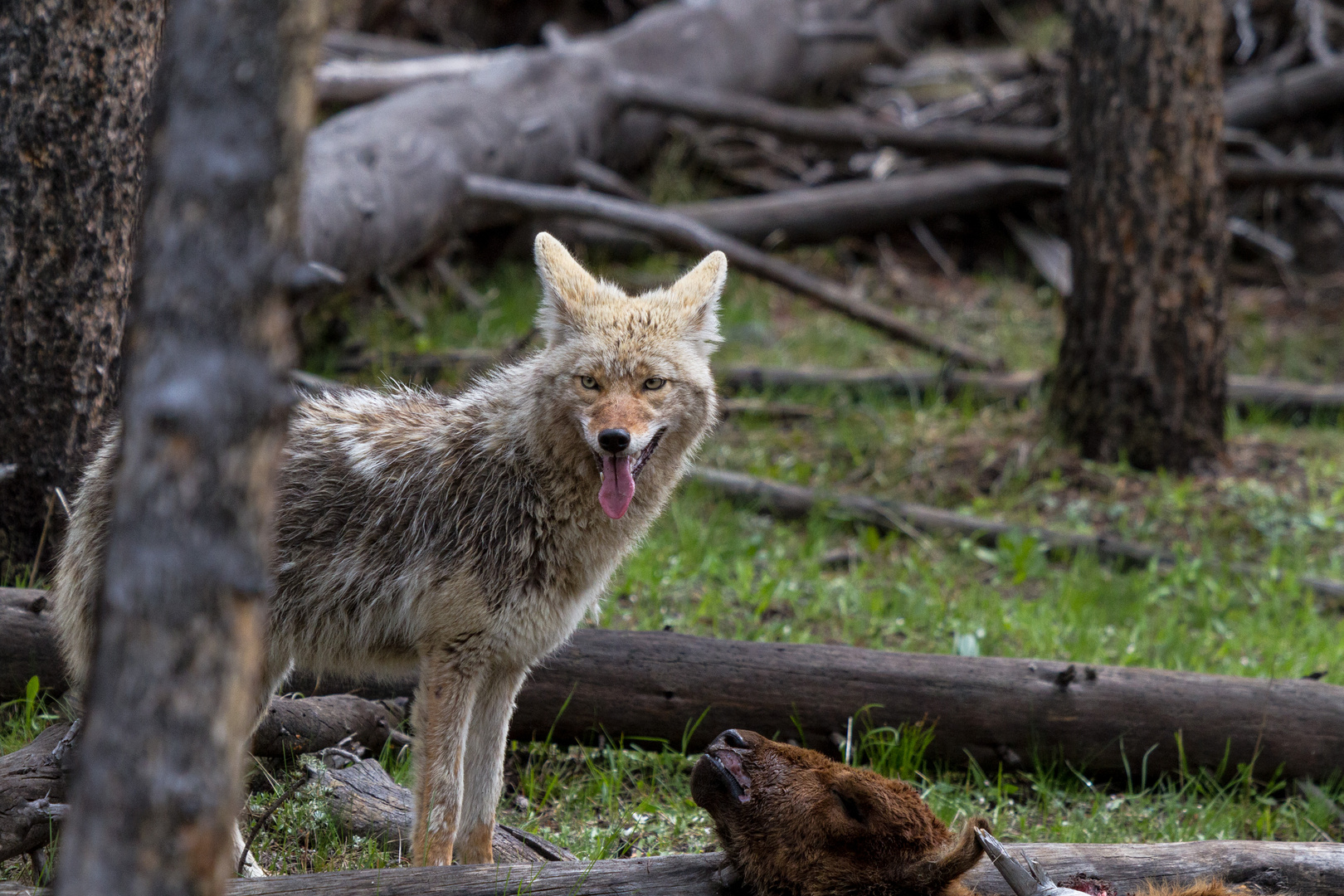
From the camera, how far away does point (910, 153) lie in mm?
10500

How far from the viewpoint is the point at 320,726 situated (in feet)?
13.0

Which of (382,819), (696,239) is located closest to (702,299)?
(382,819)

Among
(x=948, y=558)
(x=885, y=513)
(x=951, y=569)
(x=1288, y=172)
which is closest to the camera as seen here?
(x=951, y=569)

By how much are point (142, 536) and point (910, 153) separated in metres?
9.91

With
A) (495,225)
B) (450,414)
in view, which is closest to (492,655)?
(450,414)

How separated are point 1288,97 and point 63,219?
10924mm

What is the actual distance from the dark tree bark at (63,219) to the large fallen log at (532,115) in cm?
209

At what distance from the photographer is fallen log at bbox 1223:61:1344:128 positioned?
10758mm

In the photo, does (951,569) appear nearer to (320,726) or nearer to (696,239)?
(696,239)

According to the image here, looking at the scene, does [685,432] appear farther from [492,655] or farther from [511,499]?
[492,655]

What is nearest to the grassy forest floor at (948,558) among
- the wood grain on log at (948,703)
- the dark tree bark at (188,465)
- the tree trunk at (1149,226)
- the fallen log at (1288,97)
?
the wood grain on log at (948,703)

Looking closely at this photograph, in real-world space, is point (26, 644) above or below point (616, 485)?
below

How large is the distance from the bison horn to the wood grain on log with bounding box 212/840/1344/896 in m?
0.27

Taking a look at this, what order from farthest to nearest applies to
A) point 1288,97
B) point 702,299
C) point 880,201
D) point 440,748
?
point 1288,97
point 880,201
point 702,299
point 440,748
